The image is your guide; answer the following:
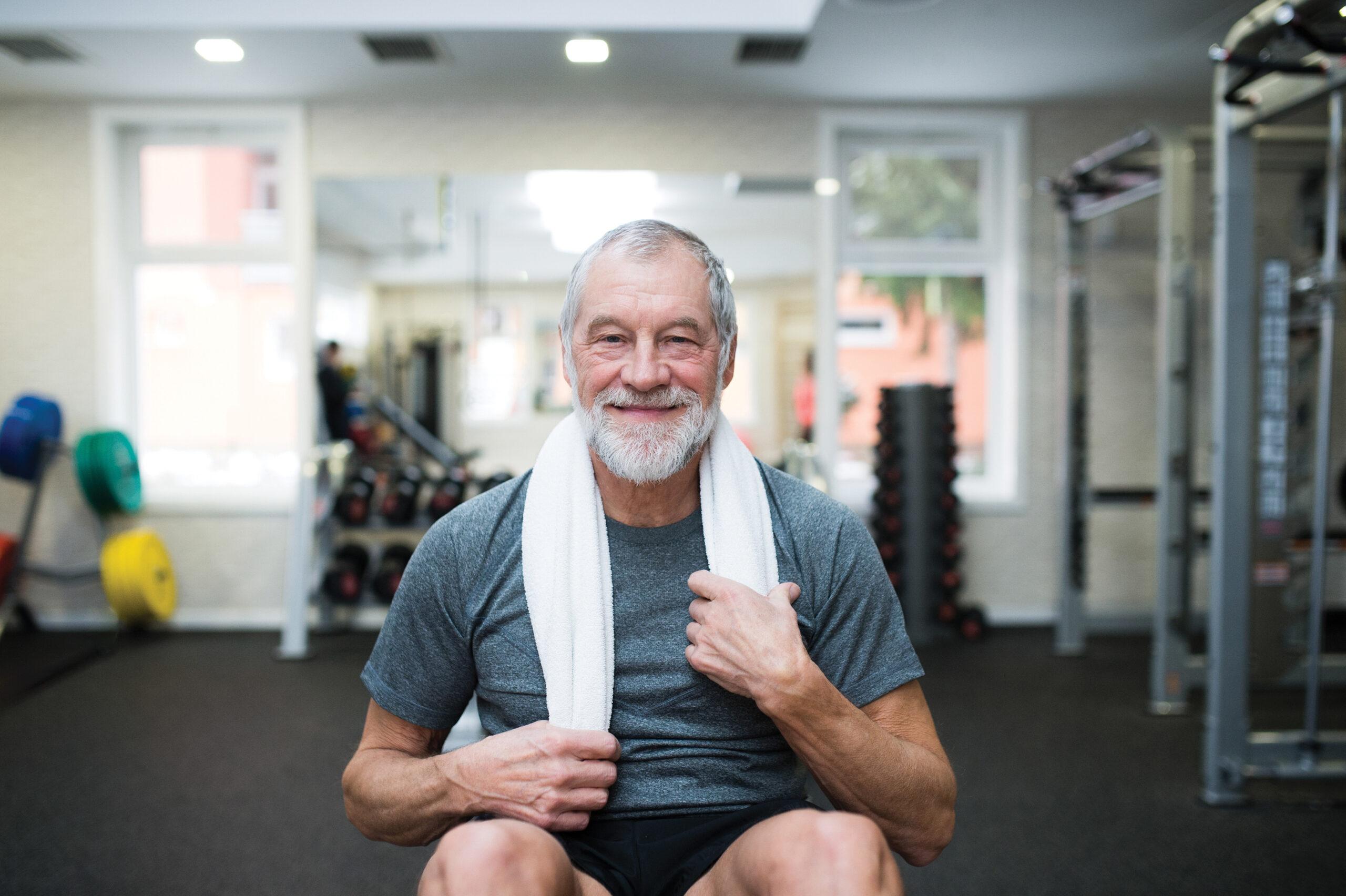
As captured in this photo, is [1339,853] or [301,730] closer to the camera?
[1339,853]

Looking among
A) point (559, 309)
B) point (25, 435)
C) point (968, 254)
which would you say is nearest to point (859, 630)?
point (559, 309)

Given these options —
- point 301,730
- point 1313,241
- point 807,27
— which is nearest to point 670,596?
point 301,730

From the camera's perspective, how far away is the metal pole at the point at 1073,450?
401 cm

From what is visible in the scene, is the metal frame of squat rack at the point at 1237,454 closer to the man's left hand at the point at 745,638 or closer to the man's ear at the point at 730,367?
the man's ear at the point at 730,367

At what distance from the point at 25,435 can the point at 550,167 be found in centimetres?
260

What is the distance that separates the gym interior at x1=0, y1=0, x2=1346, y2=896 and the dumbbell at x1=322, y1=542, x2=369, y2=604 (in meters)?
0.02

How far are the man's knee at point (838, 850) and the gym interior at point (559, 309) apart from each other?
2255 millimetres

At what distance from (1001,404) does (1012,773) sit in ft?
7.96

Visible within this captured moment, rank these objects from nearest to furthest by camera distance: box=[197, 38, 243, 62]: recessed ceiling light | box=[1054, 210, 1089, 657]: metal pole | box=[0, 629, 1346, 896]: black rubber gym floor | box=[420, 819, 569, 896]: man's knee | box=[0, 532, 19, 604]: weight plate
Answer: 1. box=[420, 819, 569, 896]: man's knee
2. box=[0, 629, 1346, 896]: black rubber gym floor
3. box=[197, 38, 243, 62]: recessed ceiling light
4. box=[0, 532, 19, 604]: weight plate
5. box=[1054, 210, 1089, 657]: metal pole

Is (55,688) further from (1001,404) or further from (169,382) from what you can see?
(1001,404)

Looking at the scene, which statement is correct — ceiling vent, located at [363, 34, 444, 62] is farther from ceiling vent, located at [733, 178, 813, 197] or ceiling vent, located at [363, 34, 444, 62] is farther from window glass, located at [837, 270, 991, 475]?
window glass, located at [837, 270, 991, 475]

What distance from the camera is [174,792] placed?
2.57 metres

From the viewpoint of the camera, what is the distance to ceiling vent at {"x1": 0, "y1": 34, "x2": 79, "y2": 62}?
3652 millimetres

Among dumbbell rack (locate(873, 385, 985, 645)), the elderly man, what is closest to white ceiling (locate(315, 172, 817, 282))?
dumbbell rack (locate(873, 385, 985, 645))
